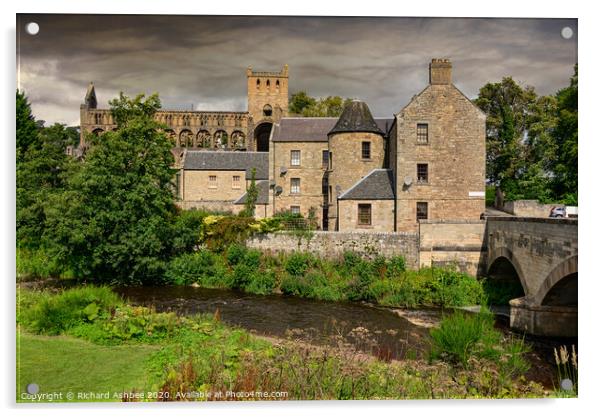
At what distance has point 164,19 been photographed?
7930 mm

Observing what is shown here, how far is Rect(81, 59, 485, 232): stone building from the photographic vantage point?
65.8ft

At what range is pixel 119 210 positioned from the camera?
1875 centimetres

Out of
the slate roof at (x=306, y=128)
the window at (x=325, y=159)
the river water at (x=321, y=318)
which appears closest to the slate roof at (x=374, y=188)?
the window at (x=325, y=159)

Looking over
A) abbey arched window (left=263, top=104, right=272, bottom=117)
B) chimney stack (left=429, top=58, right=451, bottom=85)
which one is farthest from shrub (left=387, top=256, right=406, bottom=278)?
abbey arched window (left=263, top=104, right=272, bottom=117)

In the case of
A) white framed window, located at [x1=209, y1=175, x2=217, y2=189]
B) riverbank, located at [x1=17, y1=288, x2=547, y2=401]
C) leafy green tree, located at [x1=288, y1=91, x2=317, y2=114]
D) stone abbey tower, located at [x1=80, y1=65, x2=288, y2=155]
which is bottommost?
riverbank, located at [x1=17, y1=288, x2=547, y2=401]

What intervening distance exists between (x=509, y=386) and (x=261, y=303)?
1099cm

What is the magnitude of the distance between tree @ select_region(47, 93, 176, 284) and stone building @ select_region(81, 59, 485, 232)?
2629 millimetres

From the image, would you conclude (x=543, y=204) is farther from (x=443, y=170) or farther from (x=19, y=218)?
(x=19, y=218)

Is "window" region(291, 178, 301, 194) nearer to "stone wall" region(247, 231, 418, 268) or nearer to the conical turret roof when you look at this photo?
the conical turret roof

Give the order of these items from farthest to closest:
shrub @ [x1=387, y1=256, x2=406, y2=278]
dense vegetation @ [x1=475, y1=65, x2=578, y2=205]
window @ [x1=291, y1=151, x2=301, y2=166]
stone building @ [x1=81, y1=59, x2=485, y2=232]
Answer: window @ [x1=291, y1=151, x2=301, y2=166], dense vegetation @ [x1=475, y1=65, x2=578, y2=205], stone building @ [x1=81, y1=59, x2=485, y2=232], shrub @ [x1=387, y1=256, x2=406, y2=278]

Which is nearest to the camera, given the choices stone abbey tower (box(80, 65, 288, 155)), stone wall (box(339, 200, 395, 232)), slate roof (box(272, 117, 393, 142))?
stone wall (box(339, 200, 395, 232))

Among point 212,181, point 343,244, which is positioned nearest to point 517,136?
point 343,244

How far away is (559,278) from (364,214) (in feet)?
→ 38.6

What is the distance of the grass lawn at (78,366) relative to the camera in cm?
736
